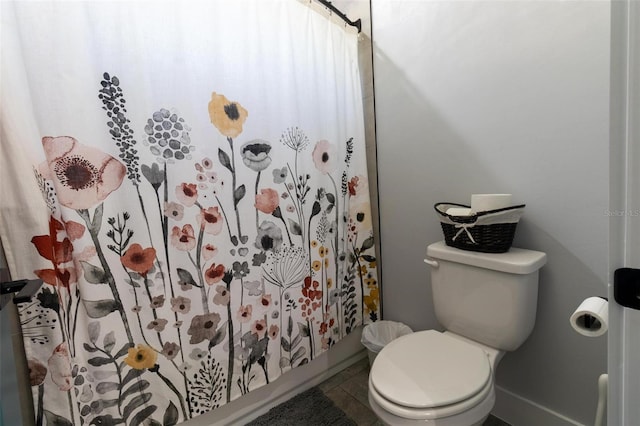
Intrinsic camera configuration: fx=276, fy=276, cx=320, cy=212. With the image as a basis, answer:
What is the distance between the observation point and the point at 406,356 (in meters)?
1.00

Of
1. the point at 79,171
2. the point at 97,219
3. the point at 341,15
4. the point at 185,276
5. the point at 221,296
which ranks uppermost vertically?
the point at 341,15

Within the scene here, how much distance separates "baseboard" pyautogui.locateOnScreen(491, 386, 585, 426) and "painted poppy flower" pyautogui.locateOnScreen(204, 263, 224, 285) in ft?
4.38

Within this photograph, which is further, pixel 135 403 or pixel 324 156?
pixel 324 156

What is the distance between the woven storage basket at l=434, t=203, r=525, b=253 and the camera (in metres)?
1.01

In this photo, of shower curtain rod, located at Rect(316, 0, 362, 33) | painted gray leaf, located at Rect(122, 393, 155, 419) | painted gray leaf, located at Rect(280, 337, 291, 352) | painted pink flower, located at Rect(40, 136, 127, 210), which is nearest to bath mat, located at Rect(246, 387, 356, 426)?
painted gray leaf, located at Rect(280, 337, 291, 352)

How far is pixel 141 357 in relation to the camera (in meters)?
1.00

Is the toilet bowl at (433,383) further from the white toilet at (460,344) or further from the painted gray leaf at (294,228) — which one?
the painted gray leaf at (294,228)

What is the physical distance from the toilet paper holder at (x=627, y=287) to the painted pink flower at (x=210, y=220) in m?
1.11

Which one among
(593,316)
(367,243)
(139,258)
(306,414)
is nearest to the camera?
(593,316)

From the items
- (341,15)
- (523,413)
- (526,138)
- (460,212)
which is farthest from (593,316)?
(341,15)

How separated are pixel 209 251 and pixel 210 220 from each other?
0.41ft

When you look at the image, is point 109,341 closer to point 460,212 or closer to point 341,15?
point 460,212

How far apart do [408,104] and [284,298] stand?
1.18 meters

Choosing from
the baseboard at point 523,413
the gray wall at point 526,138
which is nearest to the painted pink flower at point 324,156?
the gray wall at point 526,138
